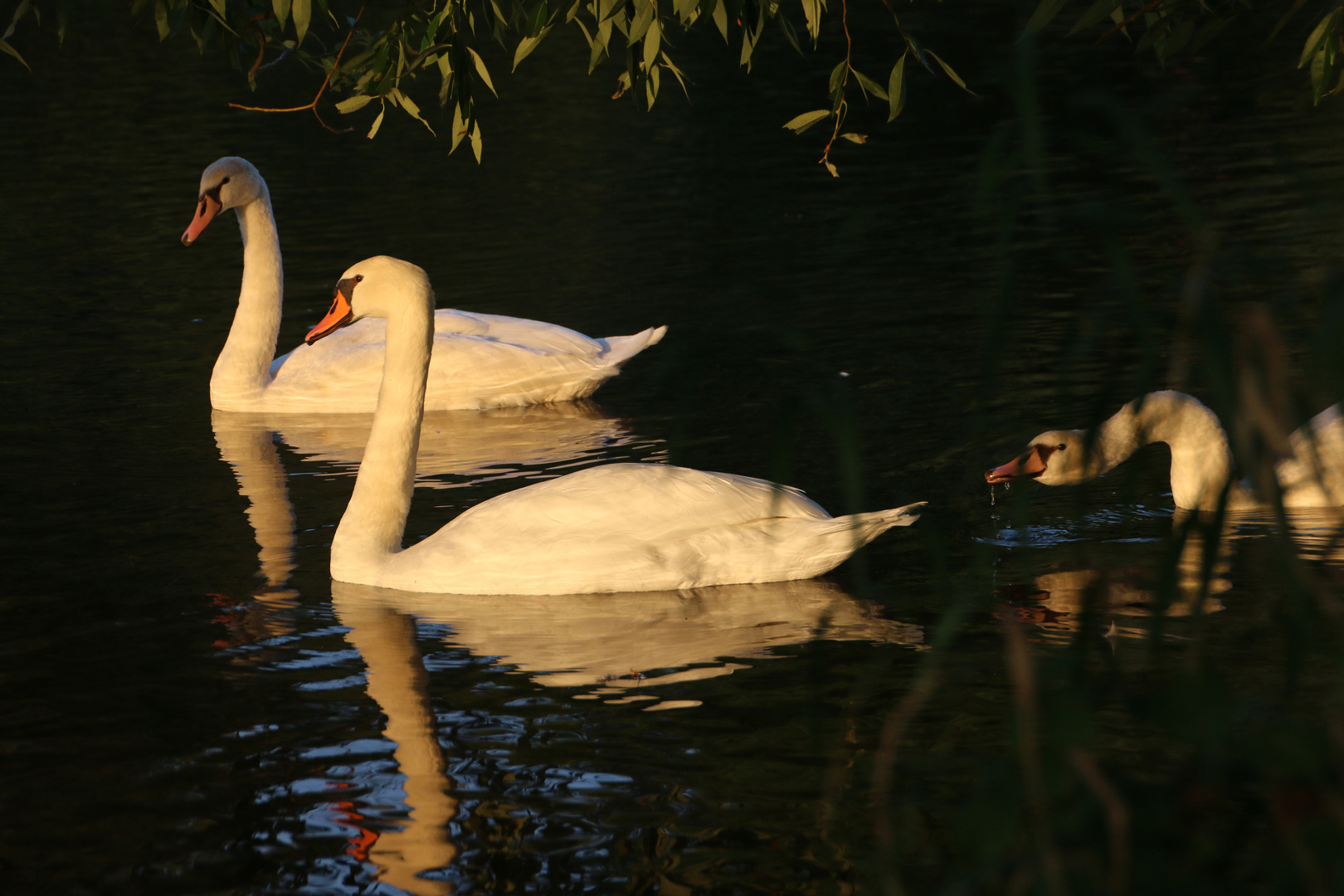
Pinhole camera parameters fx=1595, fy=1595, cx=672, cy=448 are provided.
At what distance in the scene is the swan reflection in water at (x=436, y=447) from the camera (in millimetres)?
9148

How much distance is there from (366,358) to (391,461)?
3885 millimetres

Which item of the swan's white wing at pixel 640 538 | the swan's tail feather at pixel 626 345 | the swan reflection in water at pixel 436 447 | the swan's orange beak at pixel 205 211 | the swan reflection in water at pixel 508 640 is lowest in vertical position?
the swan reflection in water at pixel 508 640

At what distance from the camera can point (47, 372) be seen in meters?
12.5

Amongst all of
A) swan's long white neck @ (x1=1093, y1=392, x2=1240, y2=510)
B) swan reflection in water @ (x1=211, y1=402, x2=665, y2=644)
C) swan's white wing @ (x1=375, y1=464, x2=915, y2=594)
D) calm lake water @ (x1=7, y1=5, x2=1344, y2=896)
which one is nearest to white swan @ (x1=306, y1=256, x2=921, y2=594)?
swan's white wing @ (x1=375, y1=464, x2=915, y2=594)

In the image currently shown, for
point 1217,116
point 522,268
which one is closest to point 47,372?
point 522,268

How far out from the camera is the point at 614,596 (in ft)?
23.3

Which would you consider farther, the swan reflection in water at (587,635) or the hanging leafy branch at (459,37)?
the swan reflection in water at (587,635)

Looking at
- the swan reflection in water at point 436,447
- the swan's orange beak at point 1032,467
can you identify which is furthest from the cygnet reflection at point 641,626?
the swan reflection in water at point 436,447

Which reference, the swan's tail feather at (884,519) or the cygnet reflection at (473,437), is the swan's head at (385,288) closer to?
the cygnet reflection at (473,437)

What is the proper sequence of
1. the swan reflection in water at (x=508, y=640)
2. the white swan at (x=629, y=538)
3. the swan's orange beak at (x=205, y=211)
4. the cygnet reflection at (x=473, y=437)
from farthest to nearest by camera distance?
the swan's orange beak at (x=205, y=211) < the cygnet reflection at (x=473, y=437) < the white swan at (x=629, y=538) < the swan reflection in water at (x=508, y=640)

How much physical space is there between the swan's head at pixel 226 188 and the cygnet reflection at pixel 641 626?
5653mm

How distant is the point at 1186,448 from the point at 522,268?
908cm

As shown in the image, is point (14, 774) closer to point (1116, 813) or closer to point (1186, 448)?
point (1116, 813)

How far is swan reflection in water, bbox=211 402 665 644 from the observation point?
30.0 feet
